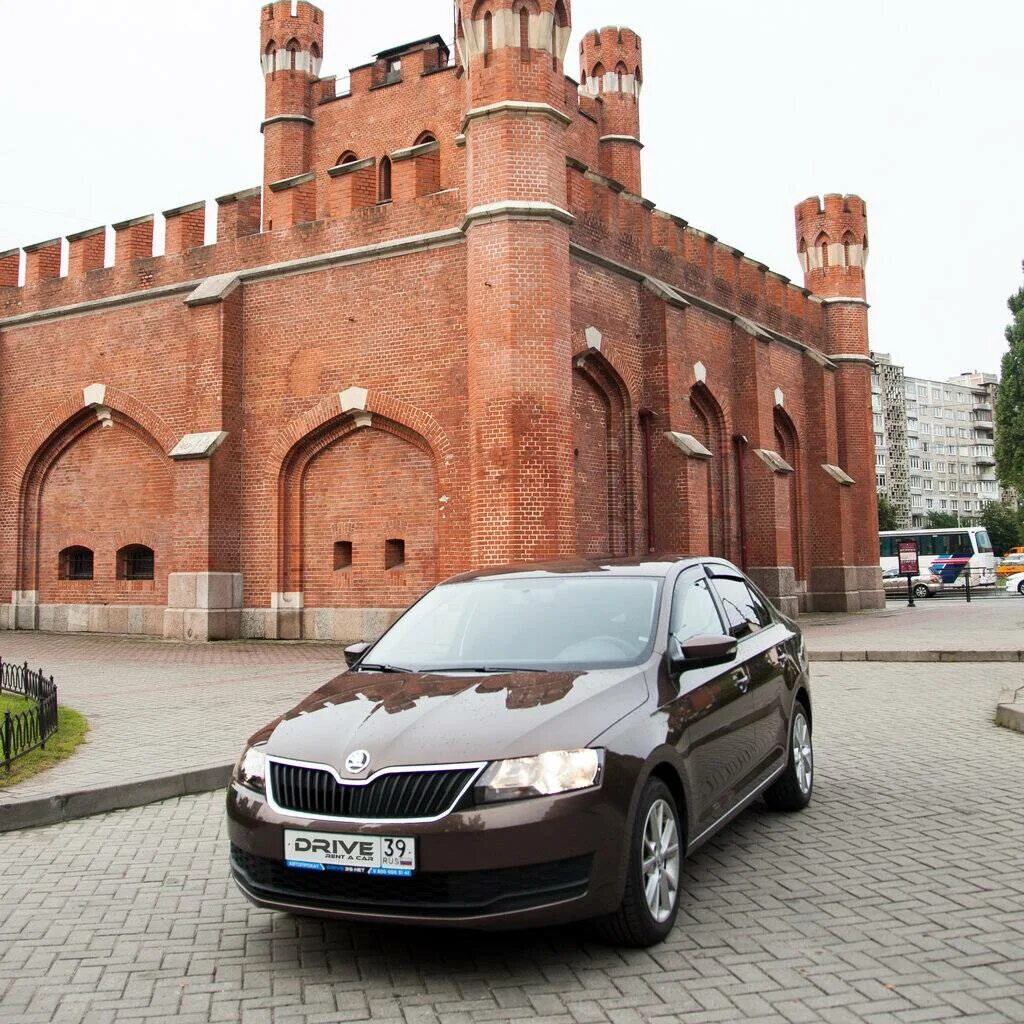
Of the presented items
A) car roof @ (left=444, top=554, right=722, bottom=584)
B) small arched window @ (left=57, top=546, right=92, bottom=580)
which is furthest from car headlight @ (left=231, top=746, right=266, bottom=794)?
small arched window @ (left=57, top=546, right=92, bottom=580)

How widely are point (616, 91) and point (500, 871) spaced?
24.9 metres

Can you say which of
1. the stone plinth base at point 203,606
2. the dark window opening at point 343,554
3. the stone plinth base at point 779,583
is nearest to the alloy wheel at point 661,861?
the dark window opening at point 343,554

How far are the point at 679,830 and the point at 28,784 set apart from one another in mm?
→ 4585

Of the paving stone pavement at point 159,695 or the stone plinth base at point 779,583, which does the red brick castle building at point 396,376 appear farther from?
the paving stone pavement at point 159,695

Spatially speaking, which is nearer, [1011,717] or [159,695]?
[1011,717]

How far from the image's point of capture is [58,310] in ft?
72.3

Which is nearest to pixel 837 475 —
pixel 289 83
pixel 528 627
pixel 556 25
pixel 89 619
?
pixel 556 25

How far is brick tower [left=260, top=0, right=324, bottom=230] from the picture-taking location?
994 inches

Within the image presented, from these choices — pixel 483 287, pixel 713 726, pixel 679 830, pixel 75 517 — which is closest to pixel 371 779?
pixel 679 830

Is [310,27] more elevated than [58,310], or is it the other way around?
[310,27]

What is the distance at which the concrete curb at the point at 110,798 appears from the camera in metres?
6.25

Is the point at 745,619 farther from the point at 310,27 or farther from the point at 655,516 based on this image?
the point at 310,27

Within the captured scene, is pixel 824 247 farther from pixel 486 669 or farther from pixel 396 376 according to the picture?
pixel 486 669

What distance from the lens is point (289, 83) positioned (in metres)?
25.8
